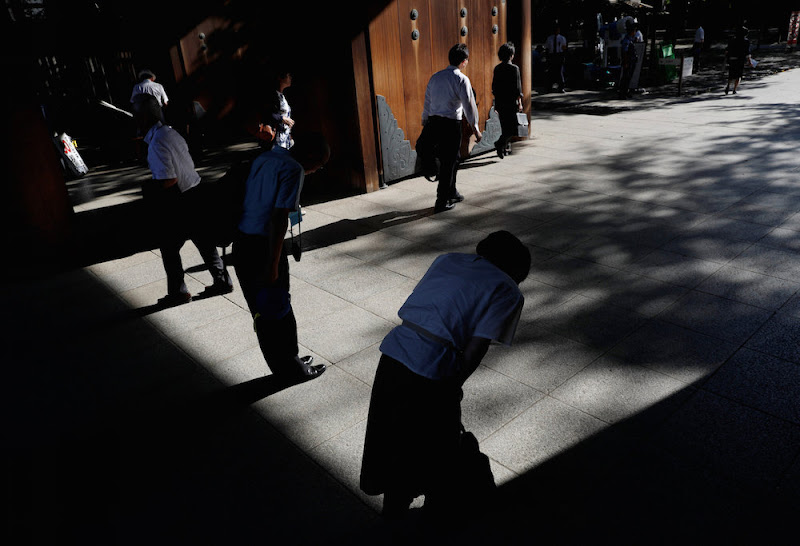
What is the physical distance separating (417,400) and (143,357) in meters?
2.84

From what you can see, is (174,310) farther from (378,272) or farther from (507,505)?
(507,505)

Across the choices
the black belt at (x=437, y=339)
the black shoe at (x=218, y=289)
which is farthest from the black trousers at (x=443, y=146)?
the black belt at (x=437, y=339)

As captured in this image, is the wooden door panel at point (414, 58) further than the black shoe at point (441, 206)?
Yes

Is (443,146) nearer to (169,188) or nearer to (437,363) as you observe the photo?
(169,188)

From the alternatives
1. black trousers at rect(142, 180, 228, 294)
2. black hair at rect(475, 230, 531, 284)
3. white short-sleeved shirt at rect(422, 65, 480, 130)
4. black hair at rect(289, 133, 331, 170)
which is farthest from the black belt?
white short-sleeved shirt at rect(422, 65, 480, 130)

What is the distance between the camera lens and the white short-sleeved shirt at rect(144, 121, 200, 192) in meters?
4.71

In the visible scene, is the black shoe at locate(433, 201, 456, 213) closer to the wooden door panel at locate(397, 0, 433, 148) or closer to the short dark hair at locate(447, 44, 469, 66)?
the short dark hair at locate(447, 44, 469, 66)

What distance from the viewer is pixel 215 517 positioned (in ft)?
9.15

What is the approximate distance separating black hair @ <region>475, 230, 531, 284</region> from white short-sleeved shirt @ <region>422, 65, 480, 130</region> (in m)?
5.06

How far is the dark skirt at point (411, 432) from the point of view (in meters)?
2.26

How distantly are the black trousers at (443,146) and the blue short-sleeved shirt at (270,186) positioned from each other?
13.3 ft

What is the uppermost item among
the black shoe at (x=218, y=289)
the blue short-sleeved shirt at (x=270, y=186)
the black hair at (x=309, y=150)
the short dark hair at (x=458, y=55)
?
the short dark hair at (x=458, y=55)

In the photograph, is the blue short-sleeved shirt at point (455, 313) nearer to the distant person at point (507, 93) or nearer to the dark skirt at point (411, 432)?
the dark skirt at point (411, 432)

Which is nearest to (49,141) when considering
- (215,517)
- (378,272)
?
(378,272)
